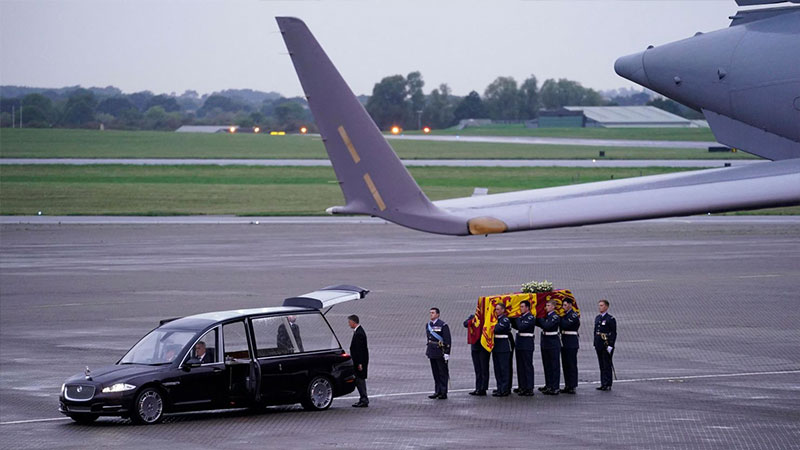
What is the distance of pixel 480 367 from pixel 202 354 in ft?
17.0

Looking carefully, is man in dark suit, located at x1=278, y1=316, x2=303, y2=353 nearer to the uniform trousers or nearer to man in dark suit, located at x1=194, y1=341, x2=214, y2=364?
man in dark suit, located at x1=194, y1=341, x2=214, y2=364

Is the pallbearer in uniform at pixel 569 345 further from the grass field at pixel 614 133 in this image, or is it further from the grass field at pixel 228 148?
the grass field at pixel 614 133

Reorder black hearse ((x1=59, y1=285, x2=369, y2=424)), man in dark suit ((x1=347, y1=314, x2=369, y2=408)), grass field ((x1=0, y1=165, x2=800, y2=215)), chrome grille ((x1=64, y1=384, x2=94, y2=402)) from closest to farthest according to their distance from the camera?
chrome grille ((x1=64, y1=384, x2=94, y2=402))
black hearse ((x1=59, y1=285, x2=369, y2=424))
man in dark suit ((x1=347, y1=314, x2=369, y2=408))
grass field ((x1=0, y1=165, x2=800, y2=215))

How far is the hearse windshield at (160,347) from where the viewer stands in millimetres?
19109

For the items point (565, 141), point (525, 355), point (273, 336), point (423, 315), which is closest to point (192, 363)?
point (273, 336)

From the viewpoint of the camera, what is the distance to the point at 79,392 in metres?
18.2

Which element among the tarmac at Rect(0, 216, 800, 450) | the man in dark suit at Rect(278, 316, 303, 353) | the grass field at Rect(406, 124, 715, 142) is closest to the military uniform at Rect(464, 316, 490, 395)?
the tarmac at Rect(0, 216, 800, 450)

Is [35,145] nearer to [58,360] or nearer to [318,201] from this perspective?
[318,201]

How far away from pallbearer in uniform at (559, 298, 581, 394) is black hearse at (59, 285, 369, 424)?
4.07 meters

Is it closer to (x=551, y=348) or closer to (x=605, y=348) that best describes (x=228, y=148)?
(x=551, y=348)

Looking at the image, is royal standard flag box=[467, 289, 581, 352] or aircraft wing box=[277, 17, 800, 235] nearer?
aircraft wing box=[277, 17, 800, 235]

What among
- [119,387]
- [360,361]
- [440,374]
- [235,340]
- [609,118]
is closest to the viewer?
[119,387]

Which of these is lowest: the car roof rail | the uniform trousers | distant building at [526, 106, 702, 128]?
the uniform trousers

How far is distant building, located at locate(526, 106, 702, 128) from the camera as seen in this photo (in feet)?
556
